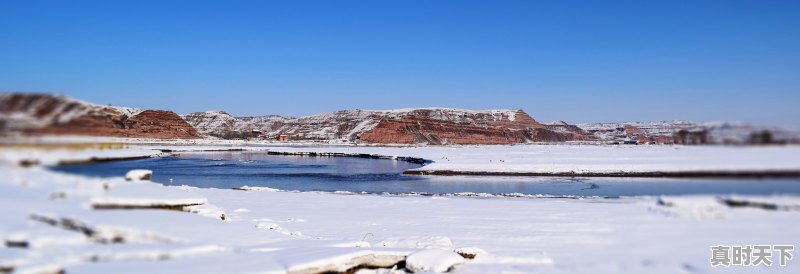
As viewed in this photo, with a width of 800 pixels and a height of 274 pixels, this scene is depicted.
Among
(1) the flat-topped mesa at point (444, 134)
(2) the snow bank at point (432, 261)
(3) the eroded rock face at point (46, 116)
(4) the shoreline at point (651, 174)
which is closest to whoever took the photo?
(4) the shoreline at point (651, 174)

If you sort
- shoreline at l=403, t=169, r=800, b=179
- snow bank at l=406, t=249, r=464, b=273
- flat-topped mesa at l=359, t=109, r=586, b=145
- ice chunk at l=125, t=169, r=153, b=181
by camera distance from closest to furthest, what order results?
shoreline at l=403, t=169, r=800, b=179, ice chunk at l=125, t=169, r=153, b=181, snow bank at l=406, t=249, r=464, b=273, flat-topped mesa at l=359, t=109, r=586, b=145

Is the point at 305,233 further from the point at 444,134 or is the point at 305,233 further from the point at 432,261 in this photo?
the point at 444,134

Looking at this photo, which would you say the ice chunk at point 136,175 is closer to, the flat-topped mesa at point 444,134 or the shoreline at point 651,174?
the shoreline at point 651,174

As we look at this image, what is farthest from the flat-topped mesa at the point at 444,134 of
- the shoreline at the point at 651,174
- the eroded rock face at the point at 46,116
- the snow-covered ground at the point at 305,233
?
Answer: the eroded rock face at the point at 46,116

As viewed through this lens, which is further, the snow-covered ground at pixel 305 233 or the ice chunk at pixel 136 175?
the ice chunk at pixel 136 175

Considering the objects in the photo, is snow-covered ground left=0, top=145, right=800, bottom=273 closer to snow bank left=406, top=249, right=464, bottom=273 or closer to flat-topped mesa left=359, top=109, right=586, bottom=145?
snow bank left=406, top=249, right=464, bottom=273

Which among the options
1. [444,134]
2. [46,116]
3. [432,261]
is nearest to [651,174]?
[432,261]

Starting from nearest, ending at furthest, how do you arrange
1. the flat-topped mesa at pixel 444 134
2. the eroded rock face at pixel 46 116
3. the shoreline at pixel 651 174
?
the shoreline at pixel 651 174 → the eroded rock face at pixel 46 116 → the flat-topped mesa at pixel 444 134

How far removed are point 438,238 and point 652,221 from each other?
22.7 ft

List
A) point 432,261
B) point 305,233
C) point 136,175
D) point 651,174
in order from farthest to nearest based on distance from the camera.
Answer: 1. point 651,174
2. point 305,233
3. point 432,261
4. point 136,175

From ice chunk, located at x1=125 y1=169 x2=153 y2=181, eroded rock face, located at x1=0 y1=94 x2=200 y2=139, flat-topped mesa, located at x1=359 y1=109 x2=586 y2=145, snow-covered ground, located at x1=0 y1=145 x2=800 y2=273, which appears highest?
flat-topped mesa, located at x1=359 y1=109 x2=586 y2=145

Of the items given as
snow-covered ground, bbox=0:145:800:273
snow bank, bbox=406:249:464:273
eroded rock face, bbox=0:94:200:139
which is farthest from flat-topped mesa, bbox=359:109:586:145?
eroded rock face, bbox=0:94:200:139

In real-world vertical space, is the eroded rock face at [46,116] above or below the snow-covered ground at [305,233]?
above

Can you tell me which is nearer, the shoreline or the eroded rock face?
the shoreline
